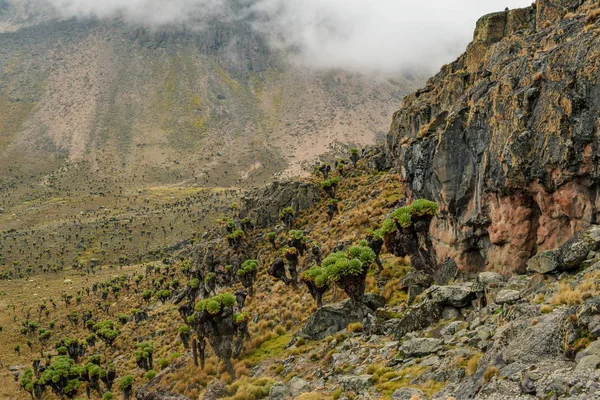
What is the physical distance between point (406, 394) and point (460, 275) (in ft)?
46.7

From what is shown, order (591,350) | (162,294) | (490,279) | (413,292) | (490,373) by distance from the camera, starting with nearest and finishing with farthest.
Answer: (591,350) < (490,373) < (490,279) < (413,292) < (162,294)

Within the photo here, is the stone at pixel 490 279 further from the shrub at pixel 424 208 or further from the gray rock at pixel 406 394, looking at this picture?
the shrub at pixel 424 208

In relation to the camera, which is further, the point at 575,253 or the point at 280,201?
the point at 280,201

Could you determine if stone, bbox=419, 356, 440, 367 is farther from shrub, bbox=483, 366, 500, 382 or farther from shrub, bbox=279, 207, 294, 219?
shrub, bbox=279, 207, 294, 219

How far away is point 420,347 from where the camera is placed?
16578 millimetres

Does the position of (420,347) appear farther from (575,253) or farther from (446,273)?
(446,273)

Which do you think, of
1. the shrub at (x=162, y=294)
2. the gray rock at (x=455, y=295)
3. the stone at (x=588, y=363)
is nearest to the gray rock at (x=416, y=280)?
the gray rock at (x=455, y=295)

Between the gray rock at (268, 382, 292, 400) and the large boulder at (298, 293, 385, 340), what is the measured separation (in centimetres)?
674

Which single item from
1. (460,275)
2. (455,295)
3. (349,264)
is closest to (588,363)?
(455,295)

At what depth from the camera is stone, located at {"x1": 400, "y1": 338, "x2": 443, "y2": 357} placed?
16.2m

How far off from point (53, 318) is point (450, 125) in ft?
318

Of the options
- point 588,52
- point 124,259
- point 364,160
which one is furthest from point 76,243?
point 588,52

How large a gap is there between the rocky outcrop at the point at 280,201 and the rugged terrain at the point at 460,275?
13212 mm

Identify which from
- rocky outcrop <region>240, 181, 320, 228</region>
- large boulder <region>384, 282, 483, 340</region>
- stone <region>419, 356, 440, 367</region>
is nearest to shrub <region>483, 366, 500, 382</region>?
stone <region>419, 356, 440, 367</region>
